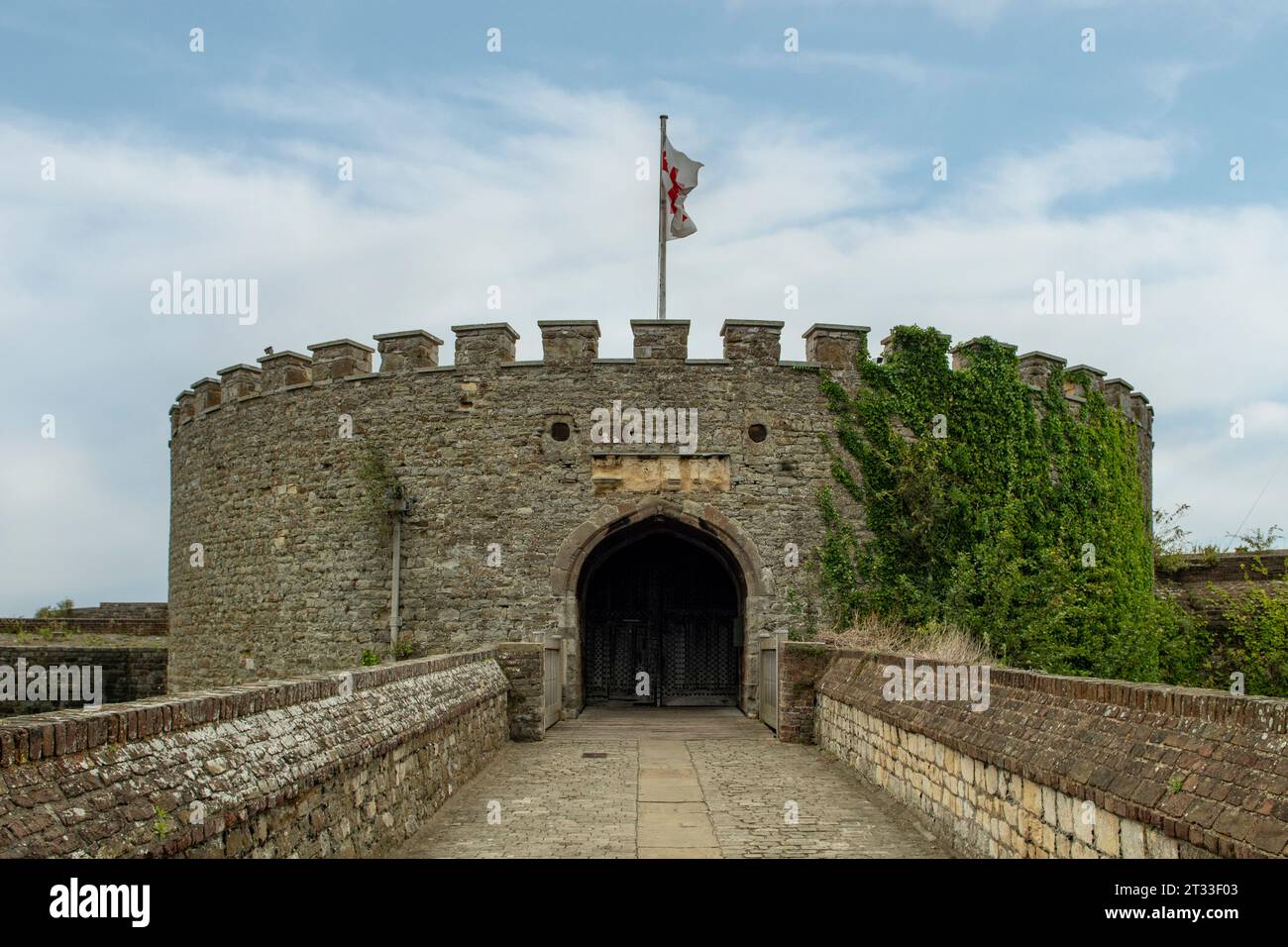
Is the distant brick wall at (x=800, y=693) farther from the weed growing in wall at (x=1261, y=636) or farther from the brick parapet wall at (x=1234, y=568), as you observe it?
the brick parapet wall at (x=1234, y=568)

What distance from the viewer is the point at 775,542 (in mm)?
15375

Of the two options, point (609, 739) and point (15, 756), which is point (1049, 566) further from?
point (15, 756)

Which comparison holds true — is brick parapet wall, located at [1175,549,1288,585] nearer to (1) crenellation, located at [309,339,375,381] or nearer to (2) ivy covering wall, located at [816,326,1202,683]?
(2) ivy covering wall, located at [816,326,1202,683]

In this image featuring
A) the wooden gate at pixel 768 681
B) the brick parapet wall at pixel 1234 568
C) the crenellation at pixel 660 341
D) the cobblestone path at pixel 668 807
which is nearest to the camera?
the cobblestone path at pixel 668 807

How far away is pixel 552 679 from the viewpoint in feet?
46.8

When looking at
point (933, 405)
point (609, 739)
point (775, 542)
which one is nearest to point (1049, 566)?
point (933, 405)

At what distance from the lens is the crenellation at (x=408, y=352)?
633 inches

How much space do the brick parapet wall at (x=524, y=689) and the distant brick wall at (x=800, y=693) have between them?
9.63 feet

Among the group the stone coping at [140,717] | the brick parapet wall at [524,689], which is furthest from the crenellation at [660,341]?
the stone coping at [140,717]

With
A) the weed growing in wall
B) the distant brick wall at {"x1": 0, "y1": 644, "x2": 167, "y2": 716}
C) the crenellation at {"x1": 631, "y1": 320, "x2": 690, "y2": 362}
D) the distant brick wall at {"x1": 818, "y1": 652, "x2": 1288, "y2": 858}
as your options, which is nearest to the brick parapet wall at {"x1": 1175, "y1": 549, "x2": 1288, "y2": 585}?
the weed growing in wall

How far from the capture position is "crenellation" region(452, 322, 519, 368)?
1588 cm

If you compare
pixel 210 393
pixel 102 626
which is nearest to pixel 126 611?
pixel 102 626

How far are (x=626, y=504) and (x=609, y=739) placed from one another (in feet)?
12.3

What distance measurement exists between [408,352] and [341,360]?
1.28 m
